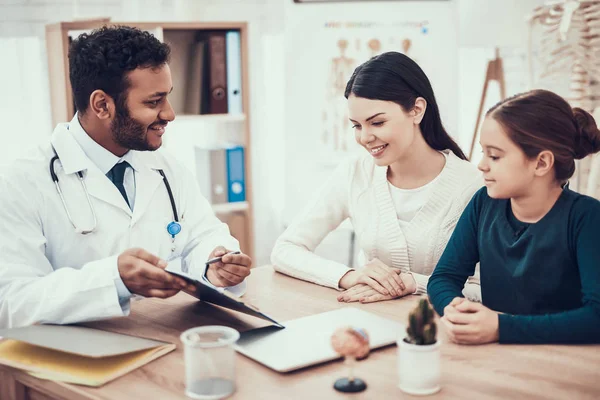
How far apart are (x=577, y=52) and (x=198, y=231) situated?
6.48 feet

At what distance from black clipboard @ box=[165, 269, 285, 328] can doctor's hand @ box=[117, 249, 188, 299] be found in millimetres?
30

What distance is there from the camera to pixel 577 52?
307cm

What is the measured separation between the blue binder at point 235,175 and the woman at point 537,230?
7.48ft

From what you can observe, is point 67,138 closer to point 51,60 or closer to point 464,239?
point 464,239

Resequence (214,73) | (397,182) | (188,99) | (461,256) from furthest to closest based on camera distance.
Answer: (188,99), (214,73), (397,182), (461,256)

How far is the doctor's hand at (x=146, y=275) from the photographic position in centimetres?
138

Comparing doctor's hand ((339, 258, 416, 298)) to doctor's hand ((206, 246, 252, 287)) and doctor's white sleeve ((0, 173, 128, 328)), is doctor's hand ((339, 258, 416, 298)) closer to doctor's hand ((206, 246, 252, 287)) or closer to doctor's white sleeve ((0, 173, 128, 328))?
doctor's hand ((206, 246, 252, 287))

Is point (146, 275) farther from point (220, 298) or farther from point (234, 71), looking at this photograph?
point (234, 71)

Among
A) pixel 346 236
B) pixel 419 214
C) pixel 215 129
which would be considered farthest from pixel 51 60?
pixel 419 214

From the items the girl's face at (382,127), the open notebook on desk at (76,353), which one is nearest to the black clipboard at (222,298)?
the open notebook on desk at (76,353)

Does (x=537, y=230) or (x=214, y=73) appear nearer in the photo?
(x=537, y=230)

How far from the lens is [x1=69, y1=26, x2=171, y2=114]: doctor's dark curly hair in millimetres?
1788

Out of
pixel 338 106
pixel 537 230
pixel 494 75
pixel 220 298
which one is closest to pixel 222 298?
pixel 220 298

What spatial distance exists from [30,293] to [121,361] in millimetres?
290
